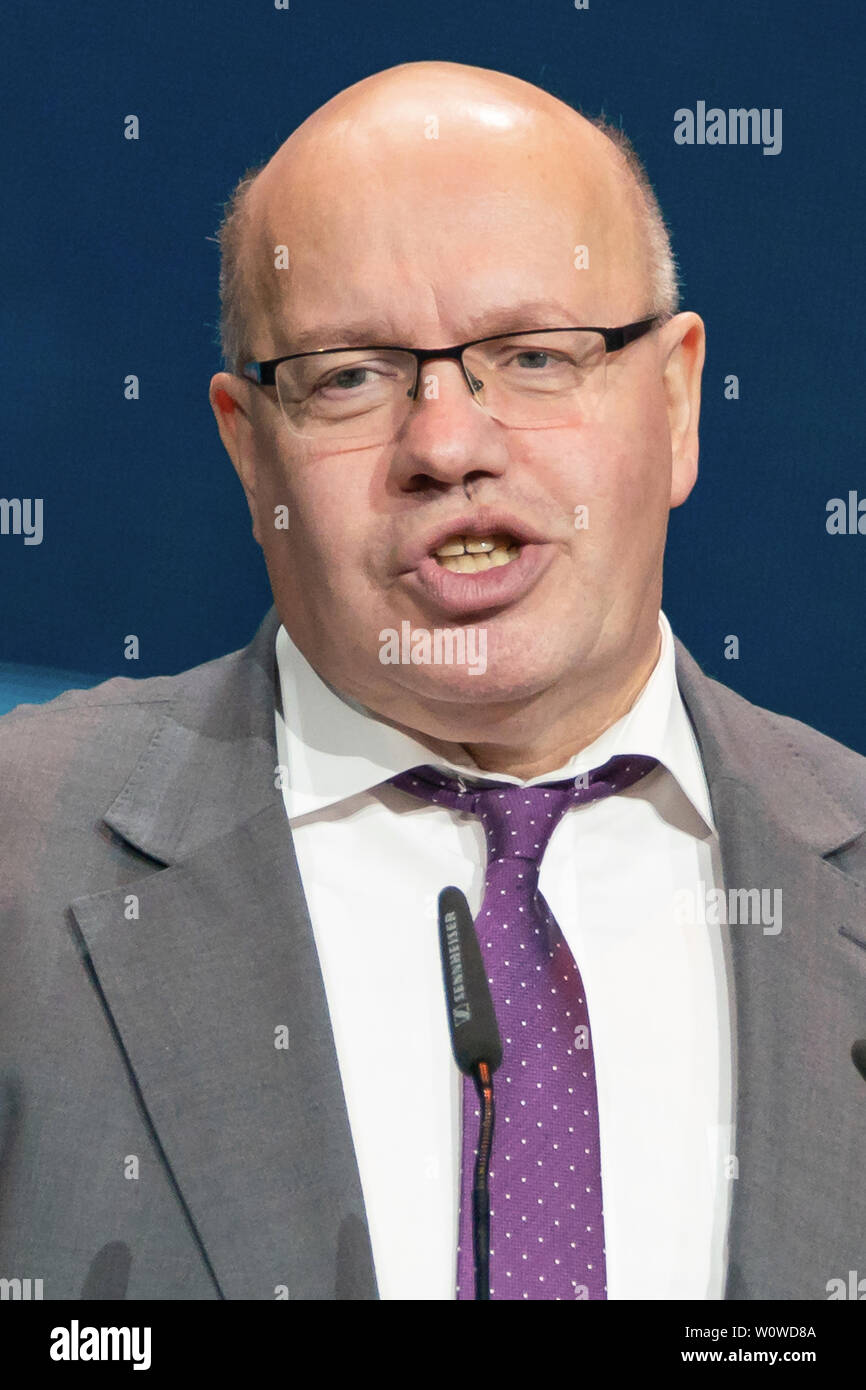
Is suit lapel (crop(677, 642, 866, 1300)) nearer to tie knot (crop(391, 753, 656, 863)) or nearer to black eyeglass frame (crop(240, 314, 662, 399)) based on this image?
tie knot (crop(391, 753, 656, 863))

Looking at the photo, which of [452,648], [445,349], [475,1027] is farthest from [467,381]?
[475,1027]

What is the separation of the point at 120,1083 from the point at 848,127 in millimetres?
1378

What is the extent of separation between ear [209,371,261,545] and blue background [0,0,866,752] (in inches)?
5.7

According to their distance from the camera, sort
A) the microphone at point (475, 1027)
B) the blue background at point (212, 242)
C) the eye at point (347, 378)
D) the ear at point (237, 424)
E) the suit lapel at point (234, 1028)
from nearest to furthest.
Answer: the microphone at point (475, 1027), the suit lapel at point (234, 1028), the eye at point (347, 378), the ear at point (237, 424), the blue background at point (212, 242)

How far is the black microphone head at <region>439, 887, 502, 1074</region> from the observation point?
135 centimetres

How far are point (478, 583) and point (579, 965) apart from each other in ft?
1.30

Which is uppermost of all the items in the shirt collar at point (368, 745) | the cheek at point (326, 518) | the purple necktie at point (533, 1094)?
the cheek at point (326, 518)

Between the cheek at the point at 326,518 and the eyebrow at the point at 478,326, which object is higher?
the eyebrow at the point at 478,326

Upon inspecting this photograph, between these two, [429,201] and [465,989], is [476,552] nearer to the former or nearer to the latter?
[429,201]

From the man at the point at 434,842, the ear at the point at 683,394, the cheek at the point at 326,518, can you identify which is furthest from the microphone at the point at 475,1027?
the ear at the point at 683,394

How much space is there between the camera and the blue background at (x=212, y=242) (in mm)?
1942

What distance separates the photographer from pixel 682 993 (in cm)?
166

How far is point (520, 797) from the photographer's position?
66.4 inches

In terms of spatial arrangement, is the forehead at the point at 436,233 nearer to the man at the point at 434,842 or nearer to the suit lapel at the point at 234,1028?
the man at the point at 434,842
